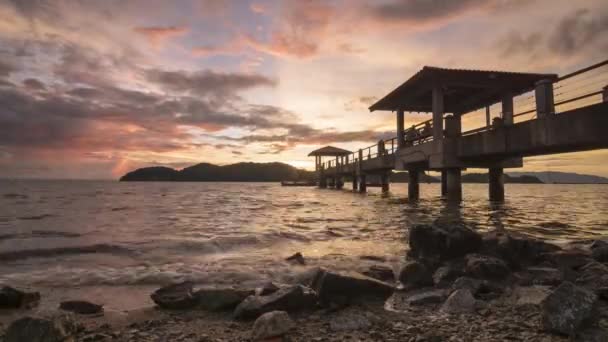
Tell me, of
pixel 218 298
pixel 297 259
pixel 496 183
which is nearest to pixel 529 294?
pixel 218 298

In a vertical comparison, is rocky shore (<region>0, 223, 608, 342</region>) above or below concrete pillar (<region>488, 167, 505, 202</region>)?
below

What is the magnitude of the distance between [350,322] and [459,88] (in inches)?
797

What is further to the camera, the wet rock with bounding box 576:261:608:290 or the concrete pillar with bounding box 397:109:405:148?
the concrete pillar with bounding box 397:109:405:148

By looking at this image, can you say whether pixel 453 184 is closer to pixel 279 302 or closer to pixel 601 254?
pixel 601 254

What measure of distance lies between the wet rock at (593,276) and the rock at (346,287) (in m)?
2.37

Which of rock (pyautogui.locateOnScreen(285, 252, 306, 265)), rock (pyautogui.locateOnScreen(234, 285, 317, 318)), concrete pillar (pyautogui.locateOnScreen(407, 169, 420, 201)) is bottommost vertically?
rock (pyautogui.locateOnScreen(285, 252, 306, 265))

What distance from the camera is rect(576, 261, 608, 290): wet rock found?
4180 millimetres

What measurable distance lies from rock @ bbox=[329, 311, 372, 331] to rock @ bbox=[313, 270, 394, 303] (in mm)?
397

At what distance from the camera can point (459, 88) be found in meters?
20.5

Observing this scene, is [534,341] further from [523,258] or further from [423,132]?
[423,132]

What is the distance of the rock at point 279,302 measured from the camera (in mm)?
3490

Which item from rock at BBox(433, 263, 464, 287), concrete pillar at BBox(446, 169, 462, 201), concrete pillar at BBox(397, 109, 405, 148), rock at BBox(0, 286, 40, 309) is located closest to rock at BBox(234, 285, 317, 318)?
rock at BBox(433, 263, 464, 287)

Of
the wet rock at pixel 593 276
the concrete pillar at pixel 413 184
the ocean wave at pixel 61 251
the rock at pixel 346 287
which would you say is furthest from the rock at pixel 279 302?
the concrete pillar at pixel 413 184

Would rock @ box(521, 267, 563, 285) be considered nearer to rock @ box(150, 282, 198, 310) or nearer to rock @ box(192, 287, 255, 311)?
rock @ box(192, 287, 255, 311)
